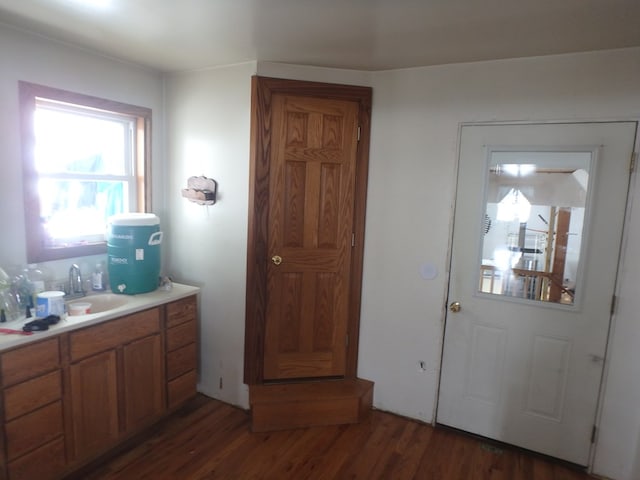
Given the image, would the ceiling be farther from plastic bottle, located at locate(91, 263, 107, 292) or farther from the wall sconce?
plastic bottle, located at locate(91, 263, 107, 292)

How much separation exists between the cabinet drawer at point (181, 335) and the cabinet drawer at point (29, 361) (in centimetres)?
70

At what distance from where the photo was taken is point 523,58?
7.30ft

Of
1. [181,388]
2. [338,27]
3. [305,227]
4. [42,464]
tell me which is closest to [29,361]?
[42,464]

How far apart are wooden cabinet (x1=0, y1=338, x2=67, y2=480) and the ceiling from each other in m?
1.63

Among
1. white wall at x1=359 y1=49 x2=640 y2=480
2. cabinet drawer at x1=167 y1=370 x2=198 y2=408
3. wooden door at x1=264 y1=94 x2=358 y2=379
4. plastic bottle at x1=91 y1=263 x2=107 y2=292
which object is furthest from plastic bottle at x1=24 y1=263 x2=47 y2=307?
white wall at x1=359 y1=49 x2=640 y2=480

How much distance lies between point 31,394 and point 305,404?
1.51m

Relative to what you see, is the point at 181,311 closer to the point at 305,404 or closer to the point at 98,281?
the point at 98,281

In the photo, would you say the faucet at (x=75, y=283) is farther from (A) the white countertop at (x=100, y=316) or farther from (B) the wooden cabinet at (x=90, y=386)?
(B) the wooden cabinet at (x=90, y=386)

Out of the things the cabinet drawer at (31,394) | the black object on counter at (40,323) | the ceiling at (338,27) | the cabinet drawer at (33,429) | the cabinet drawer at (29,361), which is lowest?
the cabinet drawer at (33,429)

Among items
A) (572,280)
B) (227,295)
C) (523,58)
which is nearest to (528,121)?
(523,58)

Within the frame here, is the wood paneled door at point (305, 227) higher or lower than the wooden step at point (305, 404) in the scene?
higher

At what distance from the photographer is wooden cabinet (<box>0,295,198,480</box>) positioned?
178cm

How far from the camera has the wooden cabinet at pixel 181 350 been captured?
2.56 m

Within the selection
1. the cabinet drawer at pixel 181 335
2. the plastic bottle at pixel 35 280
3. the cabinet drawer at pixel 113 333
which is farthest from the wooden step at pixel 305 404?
the plastic bottle at pixel 35 280
